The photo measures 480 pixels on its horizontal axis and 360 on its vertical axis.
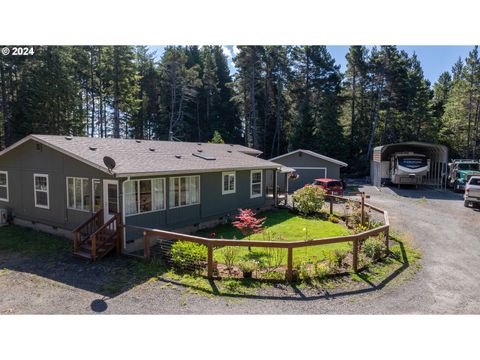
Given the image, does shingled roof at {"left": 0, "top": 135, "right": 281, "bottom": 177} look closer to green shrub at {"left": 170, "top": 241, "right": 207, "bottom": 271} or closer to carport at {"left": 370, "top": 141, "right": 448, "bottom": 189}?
green shrub at {"left": 170, "top": 241, "right": 207, "bottom": 271}

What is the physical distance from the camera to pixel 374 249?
370 inches

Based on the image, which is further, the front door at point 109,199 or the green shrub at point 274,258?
the front door at point 109,199

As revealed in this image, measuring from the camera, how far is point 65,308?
641 centimetres

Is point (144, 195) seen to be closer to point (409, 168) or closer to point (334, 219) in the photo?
point (334, 219)

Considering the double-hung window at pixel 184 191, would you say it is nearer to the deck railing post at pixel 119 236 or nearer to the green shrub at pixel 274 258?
the deck railing post at pixel 119 236

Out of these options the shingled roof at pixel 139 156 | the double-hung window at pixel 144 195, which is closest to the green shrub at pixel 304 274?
the shingled roof at pixel 139 156

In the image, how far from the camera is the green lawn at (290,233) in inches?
385

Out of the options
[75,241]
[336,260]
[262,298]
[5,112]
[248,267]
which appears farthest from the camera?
[5,112]

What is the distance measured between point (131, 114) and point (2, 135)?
13087 mm

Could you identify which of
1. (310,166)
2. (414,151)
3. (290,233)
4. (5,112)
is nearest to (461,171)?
(414,151)

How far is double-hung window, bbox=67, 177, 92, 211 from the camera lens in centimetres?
1095

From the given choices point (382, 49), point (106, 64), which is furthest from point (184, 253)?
point (382, 49)

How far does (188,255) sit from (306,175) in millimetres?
20012

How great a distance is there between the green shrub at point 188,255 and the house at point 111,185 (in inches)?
93.5
